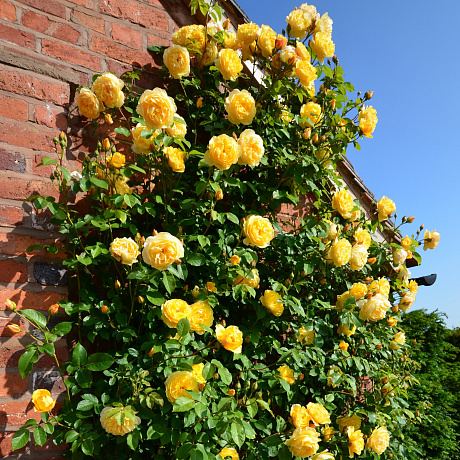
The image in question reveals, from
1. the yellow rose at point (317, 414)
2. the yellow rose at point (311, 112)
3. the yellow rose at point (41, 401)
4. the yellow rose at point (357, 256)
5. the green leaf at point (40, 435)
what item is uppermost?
the yellow rose at point (311, 112)

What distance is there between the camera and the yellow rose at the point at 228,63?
2174mm

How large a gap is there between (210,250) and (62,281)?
65 cm

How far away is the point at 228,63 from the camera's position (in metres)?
2.18

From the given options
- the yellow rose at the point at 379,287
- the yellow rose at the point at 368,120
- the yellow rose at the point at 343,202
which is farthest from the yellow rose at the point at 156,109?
the yellow rose at the point at 379,287

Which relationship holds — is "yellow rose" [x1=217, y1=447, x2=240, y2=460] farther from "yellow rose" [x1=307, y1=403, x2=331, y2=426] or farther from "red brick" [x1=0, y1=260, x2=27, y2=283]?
"red brick" [x1=0, y1=260, x2=27, y2=283]

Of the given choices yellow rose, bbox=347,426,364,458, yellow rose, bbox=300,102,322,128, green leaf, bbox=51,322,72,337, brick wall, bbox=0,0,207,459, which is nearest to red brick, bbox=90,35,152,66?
brick wall, bbox=0,0,207,459

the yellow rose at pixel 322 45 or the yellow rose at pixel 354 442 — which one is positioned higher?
the yellow rose at pixel 322 45

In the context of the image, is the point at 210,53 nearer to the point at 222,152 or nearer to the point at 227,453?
the point at 222,152

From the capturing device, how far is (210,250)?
1.99 metres

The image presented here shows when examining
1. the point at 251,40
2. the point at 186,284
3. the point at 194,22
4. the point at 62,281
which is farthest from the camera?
the point at 194,22

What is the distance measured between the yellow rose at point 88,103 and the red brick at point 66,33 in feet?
1.05

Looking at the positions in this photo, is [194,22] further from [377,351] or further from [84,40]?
[377,351]

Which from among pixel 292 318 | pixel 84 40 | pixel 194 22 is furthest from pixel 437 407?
pixel 84 40

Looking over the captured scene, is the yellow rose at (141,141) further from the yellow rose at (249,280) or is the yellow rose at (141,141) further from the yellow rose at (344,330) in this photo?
the yellow rose at (344,330)
